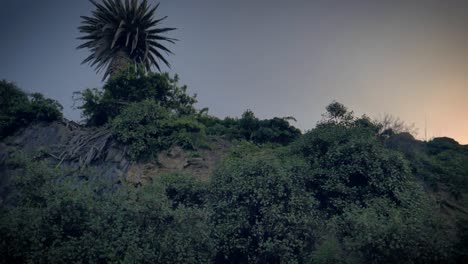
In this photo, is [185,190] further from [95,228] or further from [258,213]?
[95,228]

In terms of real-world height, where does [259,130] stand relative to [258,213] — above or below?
above

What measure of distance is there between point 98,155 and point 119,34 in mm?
10419

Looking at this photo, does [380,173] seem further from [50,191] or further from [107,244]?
[50,191]

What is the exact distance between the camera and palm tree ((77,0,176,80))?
84.5 feet

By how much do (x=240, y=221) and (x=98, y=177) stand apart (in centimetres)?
784

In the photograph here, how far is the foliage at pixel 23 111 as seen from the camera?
22391 millimetres

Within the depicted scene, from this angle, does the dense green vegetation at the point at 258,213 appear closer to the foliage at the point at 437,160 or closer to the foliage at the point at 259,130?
the foliage at the point at 437,160

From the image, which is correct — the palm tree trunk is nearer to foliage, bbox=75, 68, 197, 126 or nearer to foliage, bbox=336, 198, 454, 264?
foliage, bbox=75, 68, 197, 126

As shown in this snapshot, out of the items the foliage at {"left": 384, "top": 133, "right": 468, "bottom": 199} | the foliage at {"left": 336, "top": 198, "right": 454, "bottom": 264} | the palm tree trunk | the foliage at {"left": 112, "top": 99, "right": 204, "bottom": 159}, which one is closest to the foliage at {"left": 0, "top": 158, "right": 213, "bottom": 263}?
the foliage at {"left": 336, "top": 198, "right": 454, "bottom": 264}

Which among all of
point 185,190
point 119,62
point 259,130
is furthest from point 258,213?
point 119,62

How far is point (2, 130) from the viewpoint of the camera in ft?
74.6

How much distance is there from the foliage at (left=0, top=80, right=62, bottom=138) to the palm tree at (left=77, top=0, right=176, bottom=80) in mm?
4701

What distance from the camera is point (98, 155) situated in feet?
62.8

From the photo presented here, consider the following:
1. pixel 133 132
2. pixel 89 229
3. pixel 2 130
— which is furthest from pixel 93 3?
pixel 89 229
